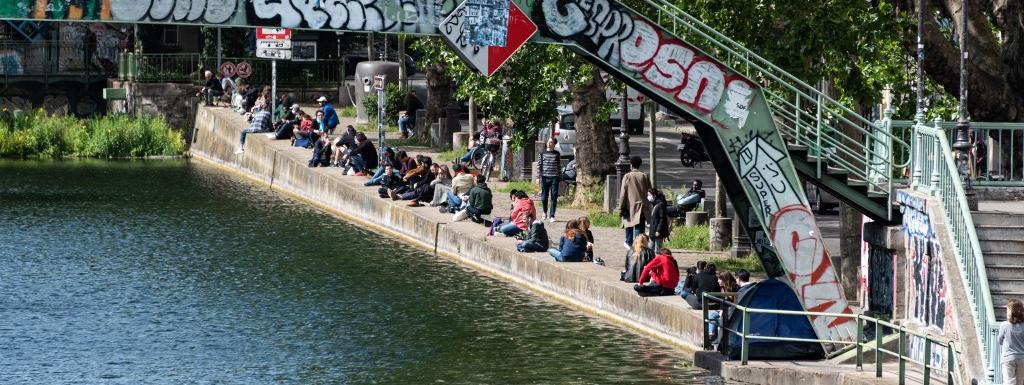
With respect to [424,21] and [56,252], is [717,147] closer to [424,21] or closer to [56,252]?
[424,21]

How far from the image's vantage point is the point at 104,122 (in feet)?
186

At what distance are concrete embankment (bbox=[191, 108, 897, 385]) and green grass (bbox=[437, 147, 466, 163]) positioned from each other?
3455 mm

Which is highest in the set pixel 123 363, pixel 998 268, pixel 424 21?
pixel 424 21

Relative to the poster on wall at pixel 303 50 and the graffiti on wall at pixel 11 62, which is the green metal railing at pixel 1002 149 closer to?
the poster on wall at pixel 303 50

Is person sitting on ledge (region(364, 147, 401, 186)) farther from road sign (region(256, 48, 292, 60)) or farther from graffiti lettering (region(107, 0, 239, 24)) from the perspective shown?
graffiti lettering (region(107, 0, 239, 24))

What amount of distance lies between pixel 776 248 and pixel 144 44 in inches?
1771

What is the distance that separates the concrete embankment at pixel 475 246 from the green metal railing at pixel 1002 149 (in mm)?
3455

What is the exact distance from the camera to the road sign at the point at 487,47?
68.6 ft

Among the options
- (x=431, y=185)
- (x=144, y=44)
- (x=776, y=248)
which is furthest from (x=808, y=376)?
(x=144, y=44)

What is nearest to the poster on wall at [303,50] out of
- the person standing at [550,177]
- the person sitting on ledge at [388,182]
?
the person sitting on ledge at [388,182]

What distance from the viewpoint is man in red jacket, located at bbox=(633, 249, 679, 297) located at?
976 inches

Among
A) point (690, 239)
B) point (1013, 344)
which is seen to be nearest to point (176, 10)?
point (1013, 344)

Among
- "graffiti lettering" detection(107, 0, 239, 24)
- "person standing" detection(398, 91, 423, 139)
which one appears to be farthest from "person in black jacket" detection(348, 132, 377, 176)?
"graffiti lettering" detection(107, 0, 239, 24)

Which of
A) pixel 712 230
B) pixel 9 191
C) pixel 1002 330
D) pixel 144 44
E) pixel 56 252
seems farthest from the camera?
pixel 144 44
